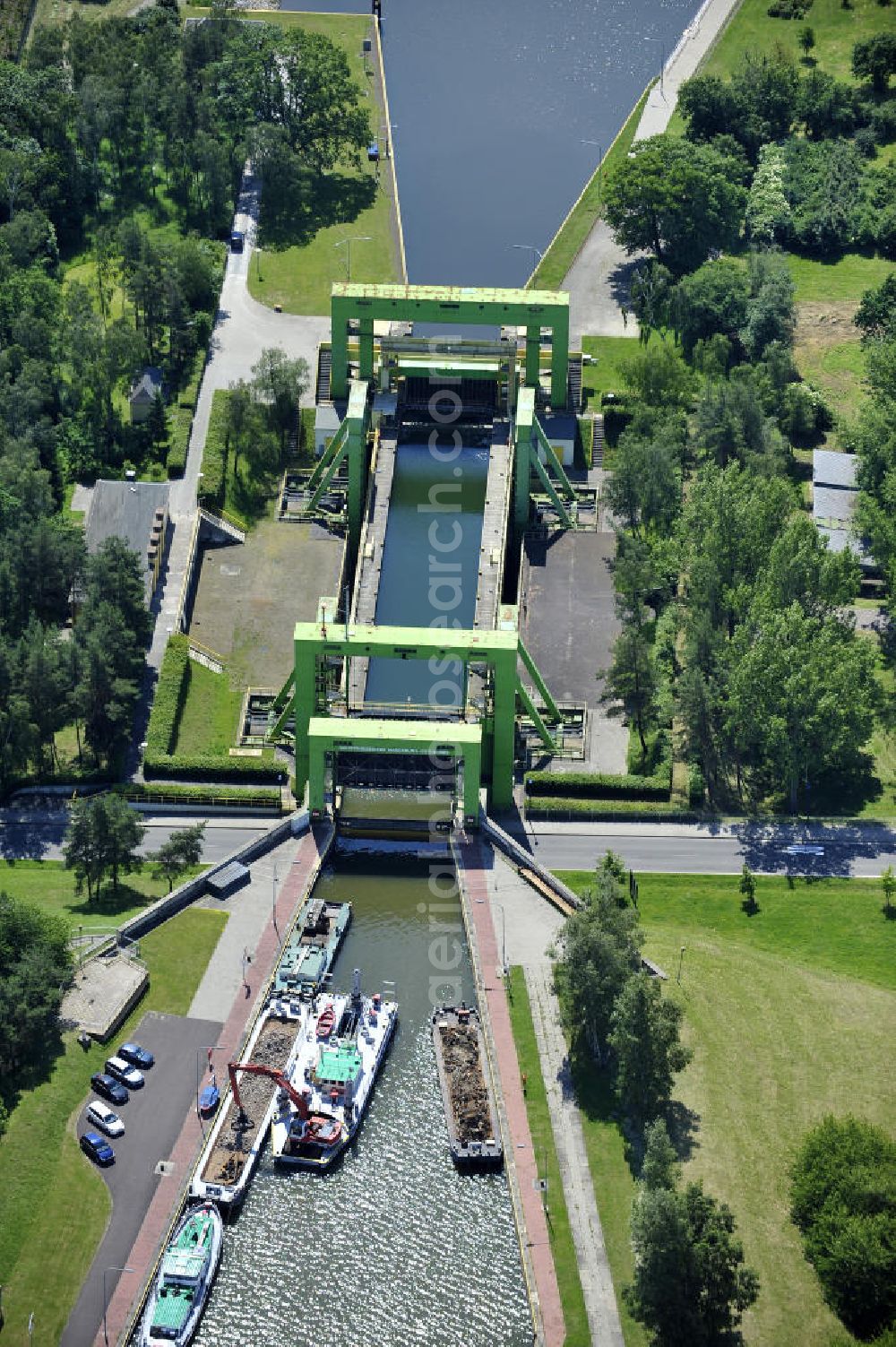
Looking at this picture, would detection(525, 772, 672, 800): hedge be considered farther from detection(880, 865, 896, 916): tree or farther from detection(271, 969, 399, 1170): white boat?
detection(271, 969, 399, 1170): white boat

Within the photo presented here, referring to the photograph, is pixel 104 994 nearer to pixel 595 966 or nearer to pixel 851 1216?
pixel 595 966

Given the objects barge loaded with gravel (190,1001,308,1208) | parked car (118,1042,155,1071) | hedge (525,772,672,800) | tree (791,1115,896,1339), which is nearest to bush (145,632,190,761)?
hedge (525,772,672,800)

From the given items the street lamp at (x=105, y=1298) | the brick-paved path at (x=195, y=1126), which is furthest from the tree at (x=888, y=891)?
the street lamp at (x=105, y=1298)

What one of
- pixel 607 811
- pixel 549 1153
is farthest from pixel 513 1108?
pixel 607 811

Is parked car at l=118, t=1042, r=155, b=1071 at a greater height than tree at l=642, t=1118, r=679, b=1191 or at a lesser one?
greater

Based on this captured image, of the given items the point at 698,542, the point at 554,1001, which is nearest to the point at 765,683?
the point at 698,542

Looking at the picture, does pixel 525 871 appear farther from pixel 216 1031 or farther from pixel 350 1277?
pixel 350 1277
